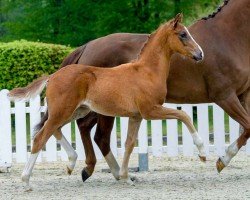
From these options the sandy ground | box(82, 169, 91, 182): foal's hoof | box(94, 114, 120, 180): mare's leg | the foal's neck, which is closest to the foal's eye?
the foal's neck

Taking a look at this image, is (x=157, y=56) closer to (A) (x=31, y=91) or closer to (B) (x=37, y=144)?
(A) (x=31, y=91)

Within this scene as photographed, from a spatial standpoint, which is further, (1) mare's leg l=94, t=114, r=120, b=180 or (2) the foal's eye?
(1) mare's leg l=94, t=114, r=120, b=180

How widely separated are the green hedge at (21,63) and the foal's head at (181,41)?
824cm

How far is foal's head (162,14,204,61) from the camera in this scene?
8859mm

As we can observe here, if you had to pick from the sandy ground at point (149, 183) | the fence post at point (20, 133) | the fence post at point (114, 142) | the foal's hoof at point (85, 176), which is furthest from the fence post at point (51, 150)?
the foal's hoof at point (85, 176)

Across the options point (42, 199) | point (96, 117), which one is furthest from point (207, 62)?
point (42, 199)

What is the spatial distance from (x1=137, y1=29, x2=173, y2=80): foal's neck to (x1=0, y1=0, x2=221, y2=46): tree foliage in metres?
10.7

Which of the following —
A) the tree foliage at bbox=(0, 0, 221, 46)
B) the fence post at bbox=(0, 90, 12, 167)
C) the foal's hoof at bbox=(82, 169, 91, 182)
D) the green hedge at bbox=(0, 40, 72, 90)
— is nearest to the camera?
the foal's hoof at bbox=(82, 169, 91, 182)

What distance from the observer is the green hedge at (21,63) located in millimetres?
16938

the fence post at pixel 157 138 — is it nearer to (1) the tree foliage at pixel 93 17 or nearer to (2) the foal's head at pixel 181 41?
(2) the foal's head at pixel 181 41

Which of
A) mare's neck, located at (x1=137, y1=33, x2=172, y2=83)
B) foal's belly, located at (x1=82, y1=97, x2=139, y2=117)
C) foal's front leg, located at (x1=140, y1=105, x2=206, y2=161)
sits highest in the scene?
mare's neck, located at (x1=137, y1=33, x2=172, y2=83)

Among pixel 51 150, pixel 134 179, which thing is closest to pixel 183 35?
pixel 134 179

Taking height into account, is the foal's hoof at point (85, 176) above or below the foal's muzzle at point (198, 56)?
below

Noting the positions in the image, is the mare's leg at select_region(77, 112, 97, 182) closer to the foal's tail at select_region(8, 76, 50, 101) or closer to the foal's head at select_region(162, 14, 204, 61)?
the foal's tail at select_region(8, 76, 50, 101)
